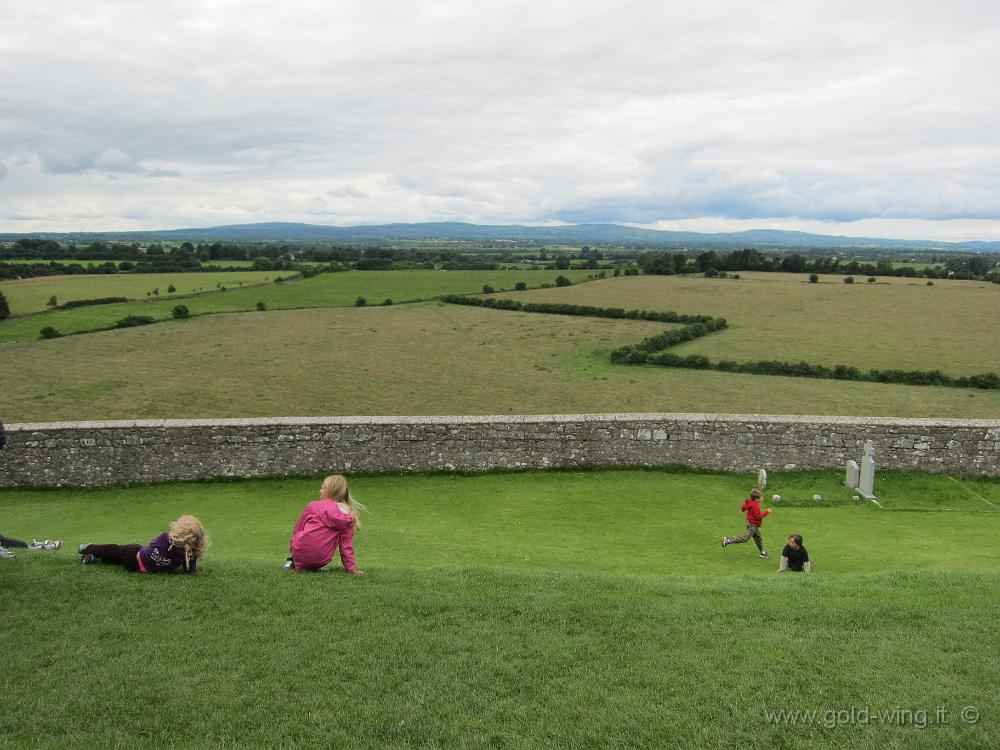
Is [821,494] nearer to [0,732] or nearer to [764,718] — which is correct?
[764,718]

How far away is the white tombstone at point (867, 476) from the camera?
12945 mm

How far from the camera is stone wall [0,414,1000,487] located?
43.7 feet

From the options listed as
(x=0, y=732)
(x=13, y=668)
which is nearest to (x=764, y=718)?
(x=0, y=732)

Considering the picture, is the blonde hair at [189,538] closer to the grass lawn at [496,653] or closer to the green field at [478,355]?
the grass lawn at [496,653]

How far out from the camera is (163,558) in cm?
694

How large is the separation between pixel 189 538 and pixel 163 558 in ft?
1.16

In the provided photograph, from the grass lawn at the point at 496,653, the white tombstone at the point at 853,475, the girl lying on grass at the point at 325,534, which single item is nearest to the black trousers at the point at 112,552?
the grass lawn at the point at 496,653

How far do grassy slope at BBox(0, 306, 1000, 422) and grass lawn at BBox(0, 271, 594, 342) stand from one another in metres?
6.74

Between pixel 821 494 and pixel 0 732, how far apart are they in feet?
43.3

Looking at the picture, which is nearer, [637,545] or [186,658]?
[186,658]

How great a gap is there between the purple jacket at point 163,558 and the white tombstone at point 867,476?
12.1 meters

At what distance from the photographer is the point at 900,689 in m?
4.97

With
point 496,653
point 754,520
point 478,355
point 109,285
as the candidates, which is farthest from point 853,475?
point 109,285

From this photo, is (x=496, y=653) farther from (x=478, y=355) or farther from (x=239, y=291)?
(x=239, y=291)
